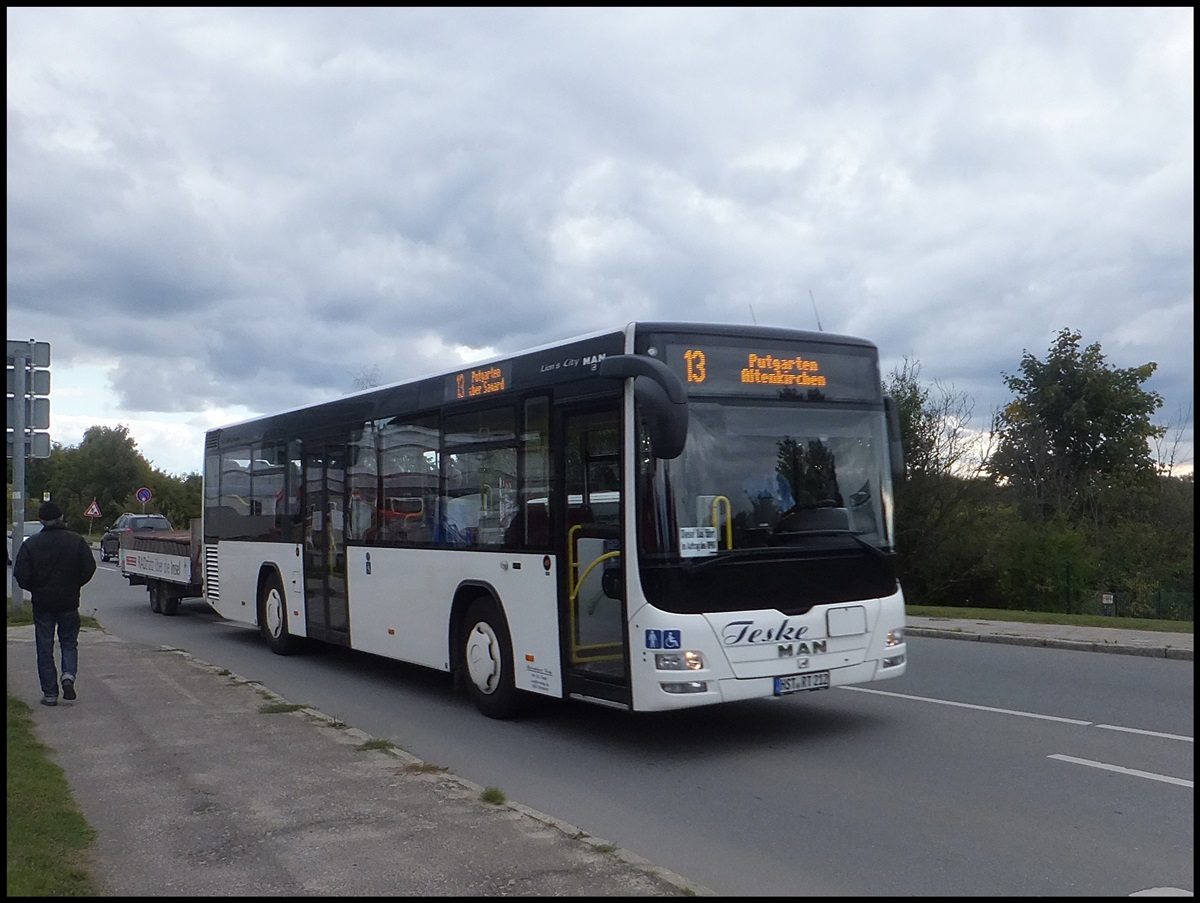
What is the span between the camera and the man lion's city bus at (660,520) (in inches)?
314

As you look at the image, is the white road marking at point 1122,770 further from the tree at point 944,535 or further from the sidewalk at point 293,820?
the tree at point 944,535

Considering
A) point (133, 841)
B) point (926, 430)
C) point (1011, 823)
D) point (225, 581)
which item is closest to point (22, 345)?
point (225, 581)

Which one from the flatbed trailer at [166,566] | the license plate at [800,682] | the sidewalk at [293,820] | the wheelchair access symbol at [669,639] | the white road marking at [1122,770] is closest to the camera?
the sidewalk at [293,820]

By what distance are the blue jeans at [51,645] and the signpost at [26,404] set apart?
811cm

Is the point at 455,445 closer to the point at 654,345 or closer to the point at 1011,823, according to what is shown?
the point at 654,345

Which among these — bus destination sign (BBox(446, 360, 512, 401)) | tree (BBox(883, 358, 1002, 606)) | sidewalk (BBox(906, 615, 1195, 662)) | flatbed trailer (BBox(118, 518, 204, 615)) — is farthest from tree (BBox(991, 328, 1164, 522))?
bus destination sign (BBox(446, 360, 512, 401))

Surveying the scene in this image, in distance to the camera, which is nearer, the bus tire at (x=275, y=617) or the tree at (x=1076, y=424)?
the bus tire at (x=275, y=617)

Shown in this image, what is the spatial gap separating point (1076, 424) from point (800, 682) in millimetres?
45078

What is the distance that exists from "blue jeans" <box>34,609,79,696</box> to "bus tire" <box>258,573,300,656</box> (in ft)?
13.5

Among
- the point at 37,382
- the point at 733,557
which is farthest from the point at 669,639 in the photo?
the point at 37,382

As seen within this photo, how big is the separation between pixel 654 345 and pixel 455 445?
3.03 metres

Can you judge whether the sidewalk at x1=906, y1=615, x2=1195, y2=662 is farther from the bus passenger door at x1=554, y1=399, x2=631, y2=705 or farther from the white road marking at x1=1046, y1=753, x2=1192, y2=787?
the bus passenger door at x1=554, y1=399, x2=631, y2=705

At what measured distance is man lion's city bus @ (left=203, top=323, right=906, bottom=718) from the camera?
7980 mm

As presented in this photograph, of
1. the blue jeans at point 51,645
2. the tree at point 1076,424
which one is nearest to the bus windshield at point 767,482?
the blue jeans at point 51,645
